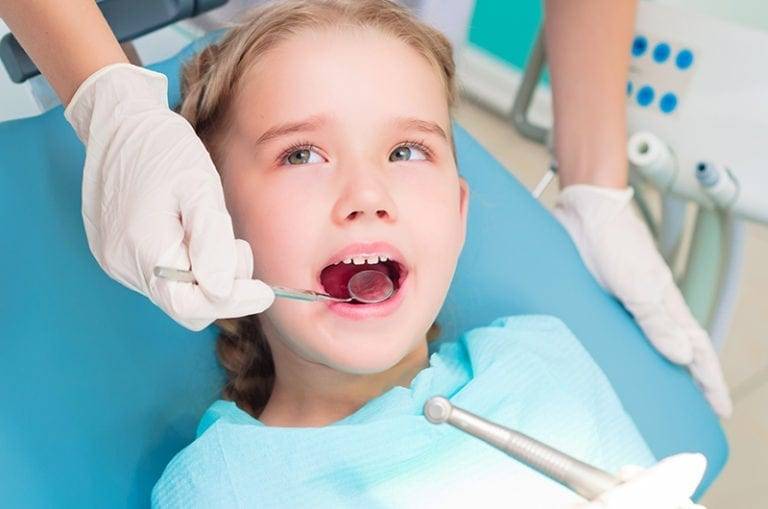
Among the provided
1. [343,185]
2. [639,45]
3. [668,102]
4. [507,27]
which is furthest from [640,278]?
[507,27]

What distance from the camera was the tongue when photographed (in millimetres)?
947

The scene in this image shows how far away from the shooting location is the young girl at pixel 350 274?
93 cm

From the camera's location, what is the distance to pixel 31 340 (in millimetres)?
1053

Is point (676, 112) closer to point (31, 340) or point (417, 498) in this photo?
point (417, 498)

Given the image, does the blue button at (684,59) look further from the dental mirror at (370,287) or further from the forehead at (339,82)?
the dental mirror at (370,287)

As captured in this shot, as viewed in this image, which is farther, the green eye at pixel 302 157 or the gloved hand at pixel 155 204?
the green eye at pixel 302 157

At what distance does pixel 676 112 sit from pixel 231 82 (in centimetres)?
70

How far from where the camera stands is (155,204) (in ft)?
2.78

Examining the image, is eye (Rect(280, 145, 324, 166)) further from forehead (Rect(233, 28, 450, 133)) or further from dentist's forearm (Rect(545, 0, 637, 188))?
dentist's forearm (Rect(545, 0, 637, 188))

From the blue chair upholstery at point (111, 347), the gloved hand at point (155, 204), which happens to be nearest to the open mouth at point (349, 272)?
the gloved hand at point (155, 204)

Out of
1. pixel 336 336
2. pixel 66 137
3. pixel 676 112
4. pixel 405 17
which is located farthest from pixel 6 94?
pixel 676 112

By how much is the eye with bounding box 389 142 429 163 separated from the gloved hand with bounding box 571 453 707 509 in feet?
1.46

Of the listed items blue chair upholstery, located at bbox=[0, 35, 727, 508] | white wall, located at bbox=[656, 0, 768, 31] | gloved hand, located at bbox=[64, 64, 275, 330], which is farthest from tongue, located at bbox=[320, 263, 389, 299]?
white wall, located at bbox=[656, 0, 768, 31]

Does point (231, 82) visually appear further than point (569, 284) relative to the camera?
No
